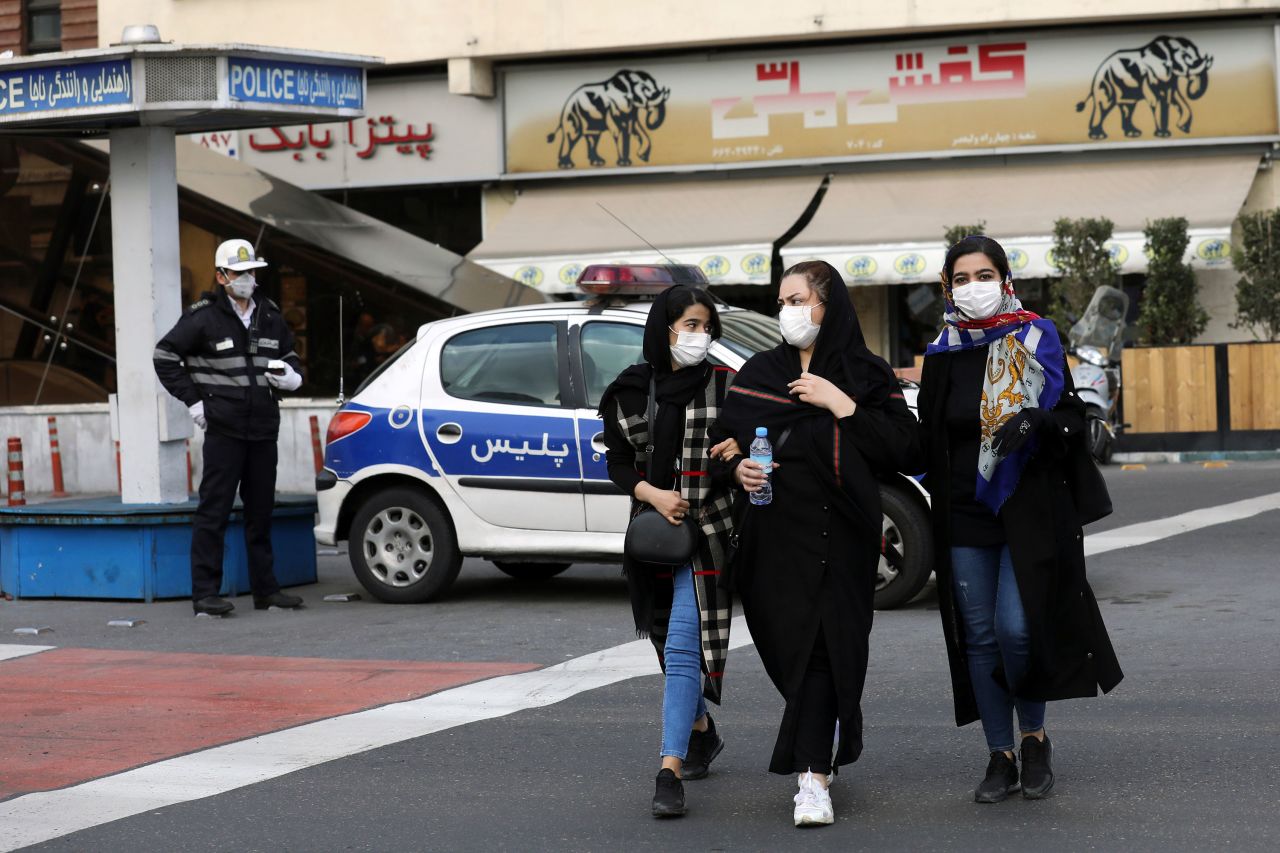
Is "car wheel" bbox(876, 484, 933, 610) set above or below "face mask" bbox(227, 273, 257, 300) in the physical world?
below

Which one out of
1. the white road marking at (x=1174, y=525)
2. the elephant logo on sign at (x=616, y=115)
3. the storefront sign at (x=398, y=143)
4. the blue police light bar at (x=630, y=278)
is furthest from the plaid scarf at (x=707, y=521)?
the storefront sign at (x=398, y=143)

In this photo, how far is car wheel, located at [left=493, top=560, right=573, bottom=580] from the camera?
11.5 meters

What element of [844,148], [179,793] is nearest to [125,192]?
[179,793]

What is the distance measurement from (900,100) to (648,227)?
11.9 ft

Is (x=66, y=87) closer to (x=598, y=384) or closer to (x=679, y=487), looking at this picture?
(x=598, y=384)

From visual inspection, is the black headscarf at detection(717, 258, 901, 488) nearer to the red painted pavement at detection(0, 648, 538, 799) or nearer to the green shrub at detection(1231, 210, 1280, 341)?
the red painted pavement at detection(0, 648, 538, 799)

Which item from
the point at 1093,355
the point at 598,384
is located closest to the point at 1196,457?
the point at 1093,355

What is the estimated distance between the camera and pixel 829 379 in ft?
17.5

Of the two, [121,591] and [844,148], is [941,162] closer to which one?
[844,148]

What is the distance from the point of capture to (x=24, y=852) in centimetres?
532

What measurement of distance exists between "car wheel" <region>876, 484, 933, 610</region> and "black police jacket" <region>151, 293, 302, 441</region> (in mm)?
3431

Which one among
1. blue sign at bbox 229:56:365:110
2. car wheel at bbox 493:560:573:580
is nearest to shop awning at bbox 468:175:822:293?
blue sign at bbox 229:56:365:110

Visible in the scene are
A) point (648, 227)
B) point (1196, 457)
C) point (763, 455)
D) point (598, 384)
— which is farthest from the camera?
point (648, 227)

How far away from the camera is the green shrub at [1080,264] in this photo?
20.4 meters
